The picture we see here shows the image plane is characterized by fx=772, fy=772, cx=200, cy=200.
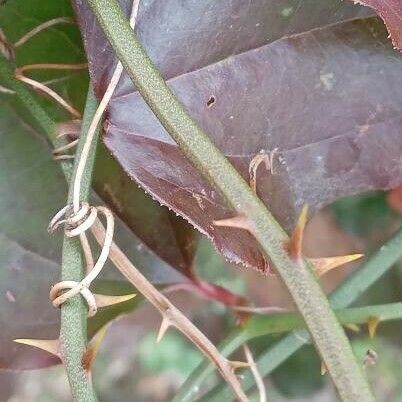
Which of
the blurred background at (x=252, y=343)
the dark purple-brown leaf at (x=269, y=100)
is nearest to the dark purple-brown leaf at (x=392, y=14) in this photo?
the dark purple-brown leaf at (x=269, y=100)

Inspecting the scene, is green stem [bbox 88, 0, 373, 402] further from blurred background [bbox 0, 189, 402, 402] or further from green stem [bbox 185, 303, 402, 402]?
blurred background [bbox 0, 189, 402, 402]

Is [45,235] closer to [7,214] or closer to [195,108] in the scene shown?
[7,214]

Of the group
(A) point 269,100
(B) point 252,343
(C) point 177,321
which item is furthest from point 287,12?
(B) point 252,343

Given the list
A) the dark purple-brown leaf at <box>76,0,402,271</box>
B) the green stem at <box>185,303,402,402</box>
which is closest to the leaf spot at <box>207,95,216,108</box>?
the dark purple-brown leaf at <box>76,0,402,271</box>

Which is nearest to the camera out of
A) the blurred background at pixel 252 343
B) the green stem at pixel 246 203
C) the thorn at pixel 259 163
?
the green stem at pixel 246 203

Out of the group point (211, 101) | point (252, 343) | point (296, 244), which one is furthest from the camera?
point (252, 343)

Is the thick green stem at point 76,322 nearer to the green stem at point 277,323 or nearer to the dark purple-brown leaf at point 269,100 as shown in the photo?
the dark purple-brown leaf at point 269,100

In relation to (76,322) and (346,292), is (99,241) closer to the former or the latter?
(76,322)
